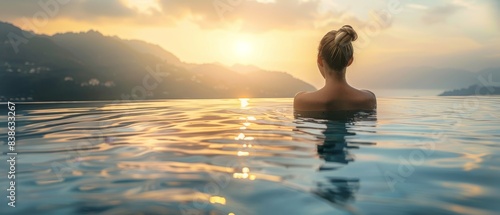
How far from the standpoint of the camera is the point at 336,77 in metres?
7.66

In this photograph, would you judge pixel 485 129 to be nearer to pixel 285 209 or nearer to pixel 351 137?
pixel 351 137

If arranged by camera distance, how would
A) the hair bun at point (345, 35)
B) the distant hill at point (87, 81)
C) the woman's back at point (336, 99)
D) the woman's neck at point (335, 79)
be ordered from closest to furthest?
1. the hair bun at point (345, 35)
2. the woman's neck at point (335, 79)
3. the woman's back at point (336, 99)
4. the distant hill at point (87, 81)

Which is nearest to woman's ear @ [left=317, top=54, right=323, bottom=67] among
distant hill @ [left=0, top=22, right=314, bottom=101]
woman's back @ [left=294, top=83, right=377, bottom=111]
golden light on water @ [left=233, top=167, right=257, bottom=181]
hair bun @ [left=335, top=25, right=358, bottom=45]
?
woman's back @ [left=294, top=83, right=377, bottom=111]

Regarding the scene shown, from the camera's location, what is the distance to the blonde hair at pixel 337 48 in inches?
281

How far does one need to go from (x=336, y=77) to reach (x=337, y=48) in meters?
0.64

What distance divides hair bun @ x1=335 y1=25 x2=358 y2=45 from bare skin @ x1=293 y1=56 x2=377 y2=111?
0.67 meters

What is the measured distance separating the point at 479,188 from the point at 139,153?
3359 millimetres

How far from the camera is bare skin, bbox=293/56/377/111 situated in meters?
7.71

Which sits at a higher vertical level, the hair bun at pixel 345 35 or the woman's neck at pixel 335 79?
the hair bun at pixel 345 35

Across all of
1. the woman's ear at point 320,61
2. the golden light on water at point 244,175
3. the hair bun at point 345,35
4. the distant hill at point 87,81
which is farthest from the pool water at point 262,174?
the distant hill at point 87,81

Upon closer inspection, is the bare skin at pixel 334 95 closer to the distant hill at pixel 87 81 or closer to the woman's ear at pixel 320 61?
the woman's ear at pixel 320 61

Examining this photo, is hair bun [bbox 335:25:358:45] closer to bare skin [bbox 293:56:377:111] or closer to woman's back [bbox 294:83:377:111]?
bare skin [bbox 293:56:377:111]

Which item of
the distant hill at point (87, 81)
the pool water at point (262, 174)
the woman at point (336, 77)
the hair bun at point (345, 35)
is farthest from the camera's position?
the distant hill at point (87, 81)

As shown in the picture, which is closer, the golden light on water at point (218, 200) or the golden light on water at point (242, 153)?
the golden light on water at point (218, 200)
